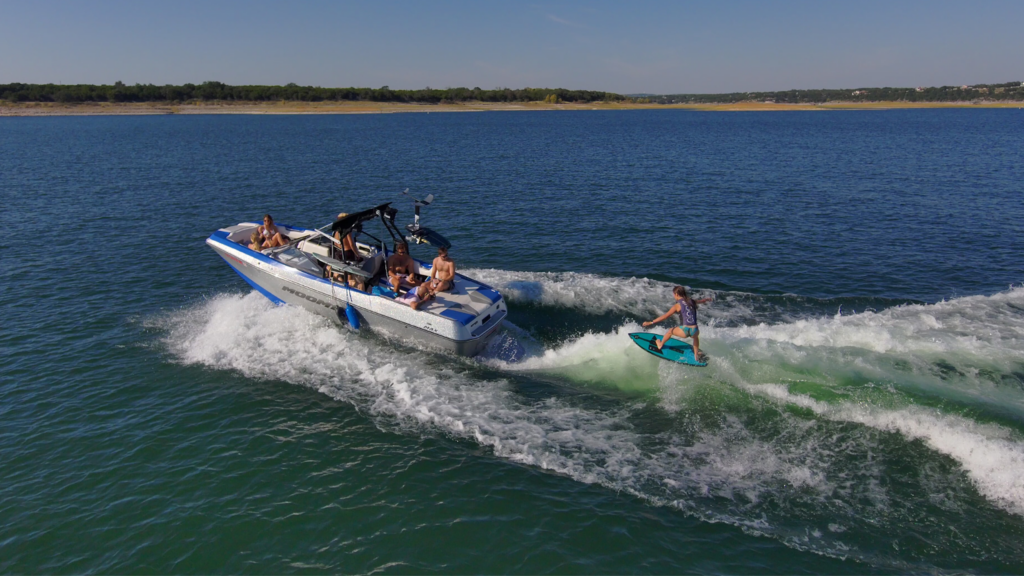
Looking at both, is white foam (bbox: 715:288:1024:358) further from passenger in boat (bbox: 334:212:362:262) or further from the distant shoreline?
the distant shoreline

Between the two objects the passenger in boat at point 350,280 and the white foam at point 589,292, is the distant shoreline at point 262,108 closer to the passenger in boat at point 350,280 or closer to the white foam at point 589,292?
the white foam at point 589,292

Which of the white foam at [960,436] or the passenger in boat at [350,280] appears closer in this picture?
the white foam at [960,436]

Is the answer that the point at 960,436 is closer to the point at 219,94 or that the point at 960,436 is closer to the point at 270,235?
the point at 270,235

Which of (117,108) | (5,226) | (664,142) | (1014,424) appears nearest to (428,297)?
(1014,424)

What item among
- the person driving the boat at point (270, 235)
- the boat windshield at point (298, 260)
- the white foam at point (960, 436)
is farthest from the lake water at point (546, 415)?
the person driving the boat at point (270, 235)

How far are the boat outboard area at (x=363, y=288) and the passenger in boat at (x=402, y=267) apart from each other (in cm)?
24

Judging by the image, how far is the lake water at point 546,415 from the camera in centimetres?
875

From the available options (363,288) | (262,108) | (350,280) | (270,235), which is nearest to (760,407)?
(363,288)

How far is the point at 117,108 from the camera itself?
419 feet

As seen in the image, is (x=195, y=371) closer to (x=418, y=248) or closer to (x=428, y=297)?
(x=428, y=297)

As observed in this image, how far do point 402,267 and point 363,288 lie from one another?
1.17 m

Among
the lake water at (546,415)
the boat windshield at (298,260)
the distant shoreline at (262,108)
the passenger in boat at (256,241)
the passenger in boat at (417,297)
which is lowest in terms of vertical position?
the lake water at (546,415)

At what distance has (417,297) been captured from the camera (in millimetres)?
13930

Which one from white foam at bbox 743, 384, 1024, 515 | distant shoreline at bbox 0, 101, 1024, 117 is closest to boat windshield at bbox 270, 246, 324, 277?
white foam at bbox 743, 384, 1024, 515
